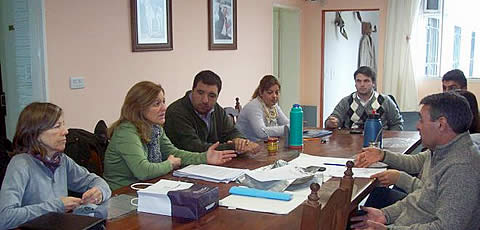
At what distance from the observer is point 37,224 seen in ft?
5.06

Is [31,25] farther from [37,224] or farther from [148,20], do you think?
[37,224]

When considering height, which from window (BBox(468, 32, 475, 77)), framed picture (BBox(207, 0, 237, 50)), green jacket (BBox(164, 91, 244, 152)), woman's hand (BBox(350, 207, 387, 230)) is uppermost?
framed picture (BBox(207, 0, 237, 50))

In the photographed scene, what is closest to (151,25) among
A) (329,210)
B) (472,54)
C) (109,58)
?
(109,58)

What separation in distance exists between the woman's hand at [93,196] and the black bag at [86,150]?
0.81 metres

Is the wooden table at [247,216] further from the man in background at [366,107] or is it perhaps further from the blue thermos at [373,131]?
the man in background at [366,107]

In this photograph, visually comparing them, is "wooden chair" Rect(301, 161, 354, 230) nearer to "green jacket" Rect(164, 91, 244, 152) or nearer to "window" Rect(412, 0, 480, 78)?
"green jacket" Rect(164, 91, 244, 152)

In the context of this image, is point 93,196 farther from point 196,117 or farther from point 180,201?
point 196,117

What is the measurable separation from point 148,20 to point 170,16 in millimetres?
306

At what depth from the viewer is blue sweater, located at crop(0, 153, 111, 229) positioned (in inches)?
65.4

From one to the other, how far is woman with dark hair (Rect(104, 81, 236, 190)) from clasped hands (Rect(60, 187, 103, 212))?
367 millimetres

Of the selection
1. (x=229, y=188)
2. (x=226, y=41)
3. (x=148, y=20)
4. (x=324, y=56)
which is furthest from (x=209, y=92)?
(x=324, y=56)

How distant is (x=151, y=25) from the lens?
4211 millimetres

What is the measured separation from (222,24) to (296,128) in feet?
8.39

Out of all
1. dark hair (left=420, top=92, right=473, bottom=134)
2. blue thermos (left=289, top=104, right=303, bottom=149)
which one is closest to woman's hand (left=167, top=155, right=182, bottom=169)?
blue thermos (left=289, top=104, right=303, bottom=149)
